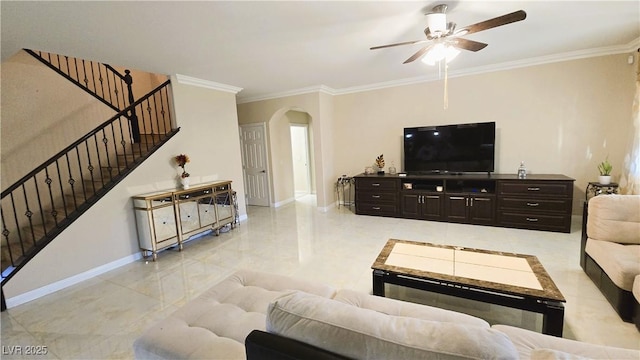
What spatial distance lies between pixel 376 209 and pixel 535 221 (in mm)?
2387

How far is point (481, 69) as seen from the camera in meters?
4.59

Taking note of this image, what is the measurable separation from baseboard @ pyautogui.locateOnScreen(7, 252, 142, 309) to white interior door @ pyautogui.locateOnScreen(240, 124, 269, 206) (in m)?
3.12

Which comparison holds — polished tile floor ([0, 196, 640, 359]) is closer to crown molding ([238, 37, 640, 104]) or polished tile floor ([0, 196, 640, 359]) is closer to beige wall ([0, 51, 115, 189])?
beige wall ([0, 51, 115, 189])

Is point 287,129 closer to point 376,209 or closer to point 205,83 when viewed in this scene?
point 205,83

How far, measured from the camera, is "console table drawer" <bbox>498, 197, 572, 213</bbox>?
12.7 ft

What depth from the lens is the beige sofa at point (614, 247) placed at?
6.74 feet

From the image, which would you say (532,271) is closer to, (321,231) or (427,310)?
(427,310)

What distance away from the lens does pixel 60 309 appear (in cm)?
259

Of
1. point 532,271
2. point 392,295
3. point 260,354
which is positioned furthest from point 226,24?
point 532,271

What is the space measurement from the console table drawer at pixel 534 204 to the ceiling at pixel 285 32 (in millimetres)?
2105

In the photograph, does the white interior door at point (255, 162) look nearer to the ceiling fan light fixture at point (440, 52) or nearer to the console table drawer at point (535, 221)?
the ceiling fan light fixture at point (440, 52)

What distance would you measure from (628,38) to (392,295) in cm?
449

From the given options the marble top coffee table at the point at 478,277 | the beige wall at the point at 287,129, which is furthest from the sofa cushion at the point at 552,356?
the beige wall at the point at 287,129

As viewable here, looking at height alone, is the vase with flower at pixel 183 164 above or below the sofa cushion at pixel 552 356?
above
